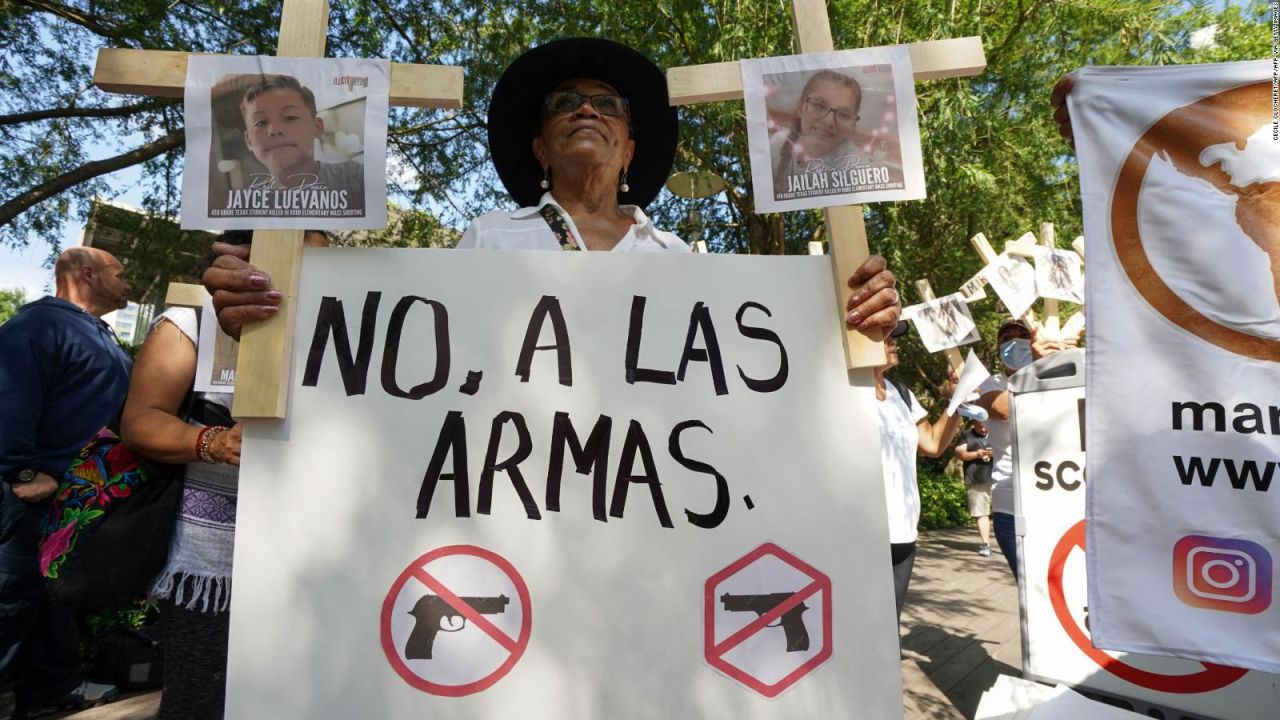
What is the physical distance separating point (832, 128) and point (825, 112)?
0.03 m

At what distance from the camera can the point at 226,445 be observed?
1424 millimetres

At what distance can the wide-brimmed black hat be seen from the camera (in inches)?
73.7

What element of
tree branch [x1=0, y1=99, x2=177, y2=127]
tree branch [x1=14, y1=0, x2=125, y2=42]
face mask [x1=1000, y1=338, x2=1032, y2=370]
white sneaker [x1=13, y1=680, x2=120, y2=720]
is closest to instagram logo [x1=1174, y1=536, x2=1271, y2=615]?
face mask [x1=1000, y1=338, x2=1032, y2=370]

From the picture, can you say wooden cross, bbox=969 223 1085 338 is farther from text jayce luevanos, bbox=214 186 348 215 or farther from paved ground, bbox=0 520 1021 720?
text jayce luevanos, bbox=214 186 348 215

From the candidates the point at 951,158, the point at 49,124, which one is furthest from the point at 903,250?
the point at 49,124

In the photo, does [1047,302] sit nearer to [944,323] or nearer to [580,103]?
[944,323]

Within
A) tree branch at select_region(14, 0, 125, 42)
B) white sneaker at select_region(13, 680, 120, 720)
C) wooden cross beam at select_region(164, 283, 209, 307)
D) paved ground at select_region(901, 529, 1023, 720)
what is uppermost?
tree branch at select_region(14, 0, 125, 42)

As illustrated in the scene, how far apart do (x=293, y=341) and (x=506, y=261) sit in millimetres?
404

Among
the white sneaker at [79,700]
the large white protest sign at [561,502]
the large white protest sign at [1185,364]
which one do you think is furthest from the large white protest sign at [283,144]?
the white sneaker at [79,700]

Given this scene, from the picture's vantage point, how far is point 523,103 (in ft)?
6.51

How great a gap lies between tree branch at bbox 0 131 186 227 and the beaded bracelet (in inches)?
195

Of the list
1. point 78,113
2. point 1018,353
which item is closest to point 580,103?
point 1018,353

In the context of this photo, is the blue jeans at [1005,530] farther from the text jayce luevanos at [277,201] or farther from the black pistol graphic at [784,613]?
the text jayce luevanos at [277,201]

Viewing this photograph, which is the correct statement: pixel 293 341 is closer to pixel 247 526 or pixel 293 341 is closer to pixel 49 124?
pixel 247 526
